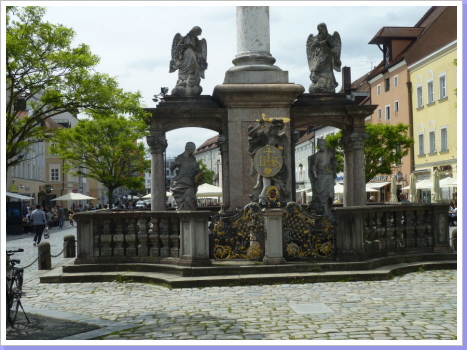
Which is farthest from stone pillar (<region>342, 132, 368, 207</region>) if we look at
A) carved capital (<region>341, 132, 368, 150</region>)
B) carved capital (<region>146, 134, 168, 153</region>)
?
carved capital (<region>146, 134, 168, 153</region>)

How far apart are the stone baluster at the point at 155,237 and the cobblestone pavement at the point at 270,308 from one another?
94 cm

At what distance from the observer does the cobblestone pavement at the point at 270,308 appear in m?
7.41

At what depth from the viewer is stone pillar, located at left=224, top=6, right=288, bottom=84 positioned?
15.6 m

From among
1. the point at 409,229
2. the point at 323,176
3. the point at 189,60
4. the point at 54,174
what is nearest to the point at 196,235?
the point at 323,176

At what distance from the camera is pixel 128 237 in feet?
42.3

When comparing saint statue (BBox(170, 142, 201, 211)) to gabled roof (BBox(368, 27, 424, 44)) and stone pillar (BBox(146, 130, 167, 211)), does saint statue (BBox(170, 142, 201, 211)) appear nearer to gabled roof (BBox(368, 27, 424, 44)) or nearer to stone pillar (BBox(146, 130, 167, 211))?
stone pillar (BBox(146, 130, 167, 211))

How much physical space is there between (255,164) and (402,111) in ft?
146

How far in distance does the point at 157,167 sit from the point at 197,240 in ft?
14.8

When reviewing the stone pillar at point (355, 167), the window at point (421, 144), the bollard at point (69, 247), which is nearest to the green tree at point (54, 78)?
the bollard at point (69, 247)

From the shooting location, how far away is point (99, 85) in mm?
22734

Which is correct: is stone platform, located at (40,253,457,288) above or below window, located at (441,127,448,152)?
below

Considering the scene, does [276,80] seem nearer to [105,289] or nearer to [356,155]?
[356,155]

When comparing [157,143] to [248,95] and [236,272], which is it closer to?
[248,95]

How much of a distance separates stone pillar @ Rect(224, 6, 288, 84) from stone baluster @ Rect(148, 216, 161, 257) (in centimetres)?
438
